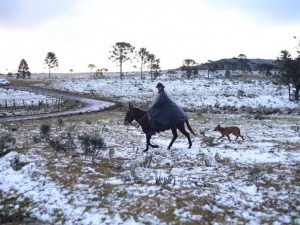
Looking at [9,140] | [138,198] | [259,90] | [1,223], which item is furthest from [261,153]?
[259,90]

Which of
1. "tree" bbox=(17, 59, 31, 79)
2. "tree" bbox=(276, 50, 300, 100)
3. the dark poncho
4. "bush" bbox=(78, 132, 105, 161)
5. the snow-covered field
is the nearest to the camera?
the snow-covered field

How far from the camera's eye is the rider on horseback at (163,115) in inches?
522

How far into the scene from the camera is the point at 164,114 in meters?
13.3

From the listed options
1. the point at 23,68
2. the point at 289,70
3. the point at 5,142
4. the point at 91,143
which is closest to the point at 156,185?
the point at 91,143

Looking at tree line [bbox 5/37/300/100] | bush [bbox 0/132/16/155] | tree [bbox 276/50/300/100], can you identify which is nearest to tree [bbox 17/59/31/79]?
tree line [bbox 5/37/300/100]

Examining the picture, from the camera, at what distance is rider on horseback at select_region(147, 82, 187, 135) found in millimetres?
13258

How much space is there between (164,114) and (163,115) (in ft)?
0.18

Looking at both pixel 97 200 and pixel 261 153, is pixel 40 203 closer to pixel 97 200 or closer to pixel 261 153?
pixel 97 200

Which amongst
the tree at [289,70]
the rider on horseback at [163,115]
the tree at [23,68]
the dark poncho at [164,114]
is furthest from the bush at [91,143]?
the tree at [23,68]

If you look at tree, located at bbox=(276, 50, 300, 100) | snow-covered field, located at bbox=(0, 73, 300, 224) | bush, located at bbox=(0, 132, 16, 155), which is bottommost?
snow-covered field, located at bbox=(0, 73, 300, 224)

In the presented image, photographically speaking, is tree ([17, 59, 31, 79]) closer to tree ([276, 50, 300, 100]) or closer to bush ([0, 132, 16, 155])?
tree ([276, 50, 300, 100])

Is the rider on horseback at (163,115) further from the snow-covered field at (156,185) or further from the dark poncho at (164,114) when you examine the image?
the snow-covered field at (156,185)

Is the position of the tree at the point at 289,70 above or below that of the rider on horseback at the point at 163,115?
above

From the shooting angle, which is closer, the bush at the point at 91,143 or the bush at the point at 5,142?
the bush at the point at 91,143
